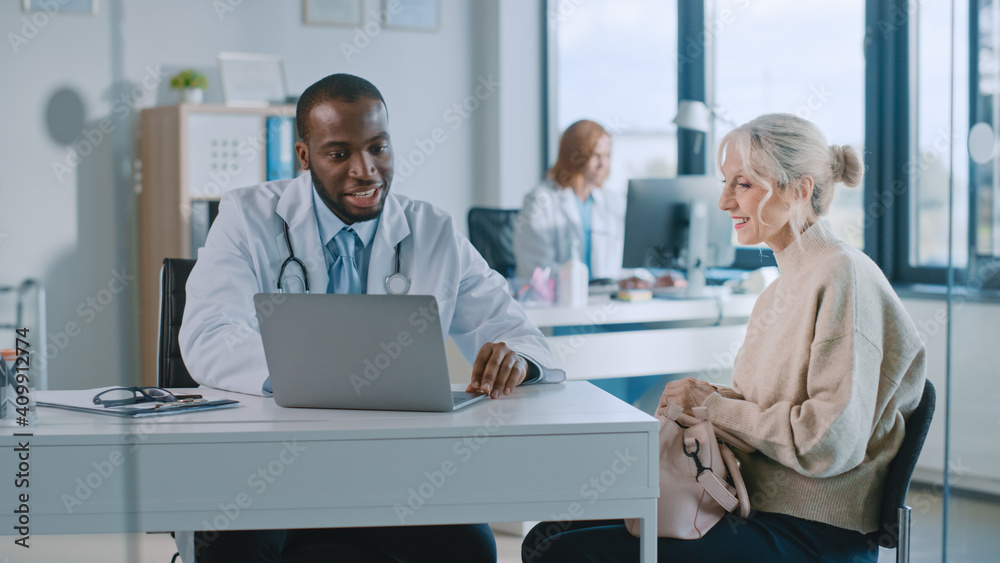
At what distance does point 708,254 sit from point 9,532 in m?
2.62

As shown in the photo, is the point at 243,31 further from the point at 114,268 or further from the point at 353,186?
the point at 353,186

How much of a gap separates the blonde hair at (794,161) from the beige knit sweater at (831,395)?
0.09 m

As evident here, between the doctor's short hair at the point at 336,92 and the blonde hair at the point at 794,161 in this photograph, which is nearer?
the blonde hair at the point at 794,161

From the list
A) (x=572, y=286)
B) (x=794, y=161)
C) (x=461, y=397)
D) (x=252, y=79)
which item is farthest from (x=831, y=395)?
(x=252, y=79)

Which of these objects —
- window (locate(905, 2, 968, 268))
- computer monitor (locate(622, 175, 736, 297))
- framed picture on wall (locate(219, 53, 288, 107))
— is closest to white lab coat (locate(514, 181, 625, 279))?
computer monitor (locate(622, 175, 736, 297))

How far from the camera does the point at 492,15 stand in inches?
197

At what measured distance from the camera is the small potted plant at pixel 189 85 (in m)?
4.14

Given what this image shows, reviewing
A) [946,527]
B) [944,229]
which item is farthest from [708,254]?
[946,527]

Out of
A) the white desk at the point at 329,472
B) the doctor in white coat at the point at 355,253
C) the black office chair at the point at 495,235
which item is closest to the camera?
the white desk at the point at 329,472

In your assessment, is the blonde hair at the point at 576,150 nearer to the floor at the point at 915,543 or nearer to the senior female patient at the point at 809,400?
the floor at the point at 915,543

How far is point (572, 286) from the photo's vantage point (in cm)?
298

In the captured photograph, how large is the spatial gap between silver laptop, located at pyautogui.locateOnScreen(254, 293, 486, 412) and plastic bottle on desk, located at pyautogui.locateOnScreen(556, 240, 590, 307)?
176cm

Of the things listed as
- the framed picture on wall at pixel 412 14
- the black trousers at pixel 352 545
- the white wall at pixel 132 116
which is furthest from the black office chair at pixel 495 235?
the black trousers at pixel 352 545

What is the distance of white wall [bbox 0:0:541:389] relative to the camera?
156 inches
